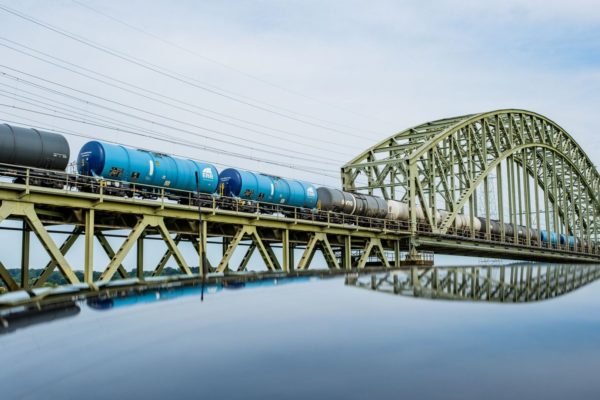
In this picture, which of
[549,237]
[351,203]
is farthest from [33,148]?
[549,237]

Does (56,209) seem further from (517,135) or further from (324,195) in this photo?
(517,135)

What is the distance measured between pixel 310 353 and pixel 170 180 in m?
32.5

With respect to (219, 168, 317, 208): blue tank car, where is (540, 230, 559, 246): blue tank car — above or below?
below

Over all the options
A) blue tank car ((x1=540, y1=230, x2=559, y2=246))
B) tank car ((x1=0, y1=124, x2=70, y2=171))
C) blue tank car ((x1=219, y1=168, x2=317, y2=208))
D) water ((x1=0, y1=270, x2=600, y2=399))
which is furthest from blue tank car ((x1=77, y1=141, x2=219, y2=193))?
blue tank car ((x1=540, y1=230, x2=559, y2=246))

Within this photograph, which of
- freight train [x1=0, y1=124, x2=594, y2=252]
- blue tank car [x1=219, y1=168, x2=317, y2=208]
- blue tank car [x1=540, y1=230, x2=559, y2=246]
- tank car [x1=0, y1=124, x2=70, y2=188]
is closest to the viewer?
tank car [x1=0, y1=124, x2=70, y2=188]

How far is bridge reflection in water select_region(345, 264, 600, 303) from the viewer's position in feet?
13.6

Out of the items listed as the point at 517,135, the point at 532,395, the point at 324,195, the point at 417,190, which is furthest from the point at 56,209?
the point at 517,135

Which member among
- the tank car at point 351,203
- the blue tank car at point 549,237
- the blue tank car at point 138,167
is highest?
the blue tank car at point 138,167

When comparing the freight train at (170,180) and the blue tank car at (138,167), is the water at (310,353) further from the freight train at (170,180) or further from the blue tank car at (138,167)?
the blue tank car at (138,167)

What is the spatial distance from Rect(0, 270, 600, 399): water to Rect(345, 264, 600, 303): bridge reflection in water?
0.24 metres

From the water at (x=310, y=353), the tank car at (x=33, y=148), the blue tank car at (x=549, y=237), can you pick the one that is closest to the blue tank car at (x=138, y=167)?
the tank car at (x=33, y=148)

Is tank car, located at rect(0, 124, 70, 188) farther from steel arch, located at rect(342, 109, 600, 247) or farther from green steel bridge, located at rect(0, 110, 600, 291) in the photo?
steel arch, located at rect(342, 109, 600, 247)

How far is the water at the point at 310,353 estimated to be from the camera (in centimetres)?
235

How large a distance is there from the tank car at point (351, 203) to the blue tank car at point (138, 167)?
12.8 metres
